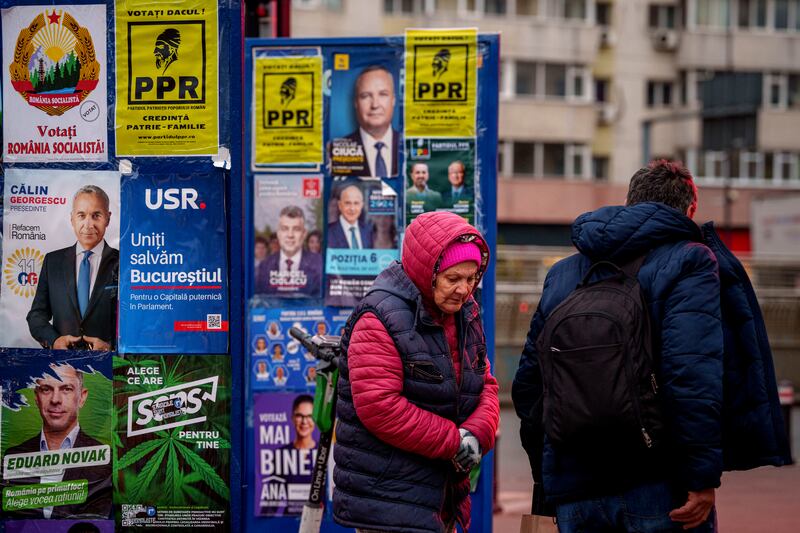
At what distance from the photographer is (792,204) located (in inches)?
931

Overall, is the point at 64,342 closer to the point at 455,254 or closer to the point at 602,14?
the point at 455,254

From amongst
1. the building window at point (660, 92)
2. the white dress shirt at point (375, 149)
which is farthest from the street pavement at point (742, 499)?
the building window at point (660, 92)

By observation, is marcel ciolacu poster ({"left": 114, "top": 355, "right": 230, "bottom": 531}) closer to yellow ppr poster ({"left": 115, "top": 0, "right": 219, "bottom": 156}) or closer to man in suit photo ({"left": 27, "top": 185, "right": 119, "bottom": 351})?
man in suit photo ({"left": 27, "top": 185, "right": 119, "bottom": 351})

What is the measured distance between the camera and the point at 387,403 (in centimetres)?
329

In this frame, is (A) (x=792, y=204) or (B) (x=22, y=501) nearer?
(B) (x=22, y=501)

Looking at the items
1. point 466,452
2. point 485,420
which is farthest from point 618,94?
point 466,452

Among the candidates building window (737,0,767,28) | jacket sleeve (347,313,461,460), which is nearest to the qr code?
jacket sleeve (347,313,461,460)

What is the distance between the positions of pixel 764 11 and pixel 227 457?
36.4 metres

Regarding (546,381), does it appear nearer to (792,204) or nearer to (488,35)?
(488,35)

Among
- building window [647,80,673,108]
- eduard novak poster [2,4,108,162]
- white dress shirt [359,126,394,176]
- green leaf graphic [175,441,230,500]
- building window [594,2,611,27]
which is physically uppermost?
building window [594,2,611,27]

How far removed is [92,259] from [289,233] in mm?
965

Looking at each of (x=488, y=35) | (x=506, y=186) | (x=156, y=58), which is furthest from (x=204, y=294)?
(x=506, y=186)

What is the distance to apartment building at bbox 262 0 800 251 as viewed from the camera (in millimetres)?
35125

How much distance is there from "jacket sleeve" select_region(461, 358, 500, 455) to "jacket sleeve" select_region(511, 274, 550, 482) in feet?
0.29
